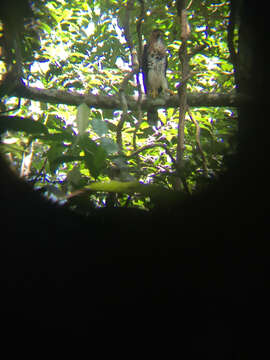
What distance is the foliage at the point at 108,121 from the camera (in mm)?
769

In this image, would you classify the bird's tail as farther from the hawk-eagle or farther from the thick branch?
the hawk-eagle

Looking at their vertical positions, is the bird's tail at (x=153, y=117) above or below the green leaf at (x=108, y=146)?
above

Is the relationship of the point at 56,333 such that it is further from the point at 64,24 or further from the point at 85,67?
the point at 85,67

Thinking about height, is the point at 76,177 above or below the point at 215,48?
below

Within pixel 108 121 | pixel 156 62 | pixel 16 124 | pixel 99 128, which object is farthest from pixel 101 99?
pixel 156 62

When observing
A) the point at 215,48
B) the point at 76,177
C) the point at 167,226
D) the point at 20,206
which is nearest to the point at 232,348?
the point at 167,226

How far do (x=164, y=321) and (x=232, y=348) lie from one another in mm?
104

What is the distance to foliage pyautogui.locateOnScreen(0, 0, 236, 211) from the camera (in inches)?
30.3

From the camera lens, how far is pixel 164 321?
0.36 meters

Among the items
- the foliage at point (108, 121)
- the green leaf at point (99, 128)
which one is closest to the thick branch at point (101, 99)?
the foliage at point (108, 121)

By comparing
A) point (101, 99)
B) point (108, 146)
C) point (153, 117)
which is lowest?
point (108, 146)

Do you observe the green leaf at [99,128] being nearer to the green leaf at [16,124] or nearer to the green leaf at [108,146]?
the green leaf at [108,146]

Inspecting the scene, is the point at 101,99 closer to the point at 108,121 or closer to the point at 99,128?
the point at 108,121

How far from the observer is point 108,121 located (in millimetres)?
1737
